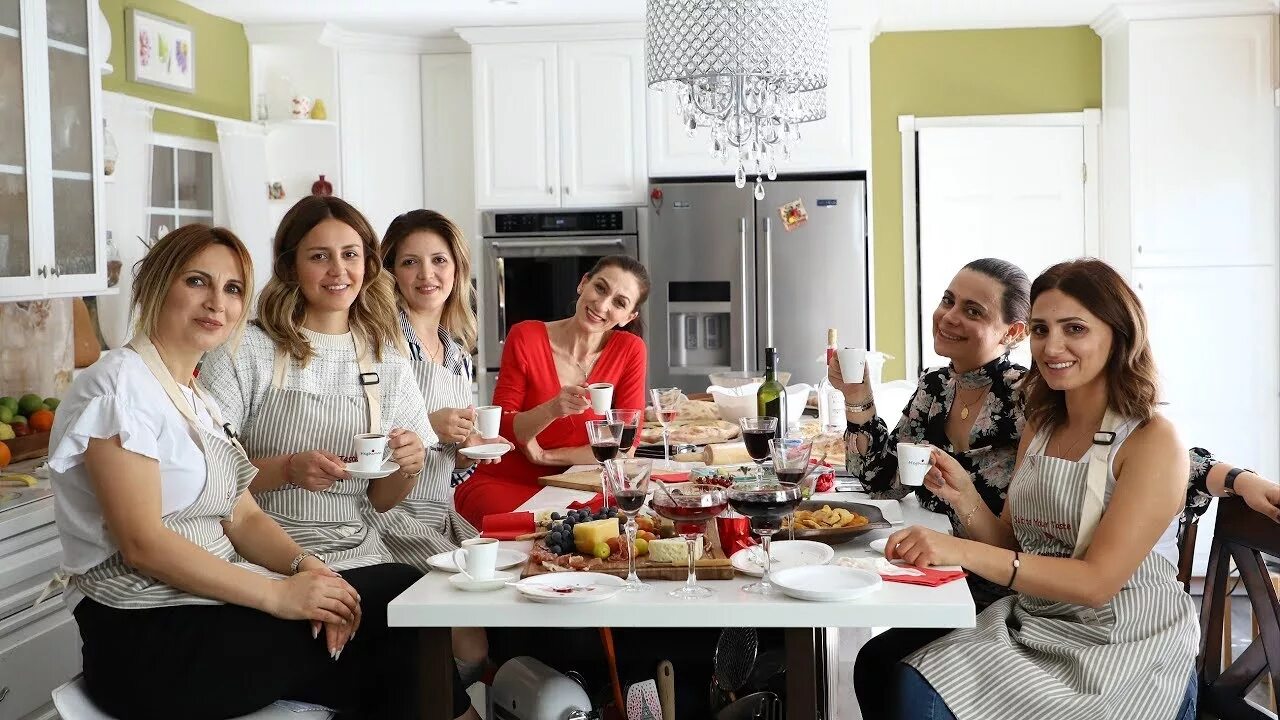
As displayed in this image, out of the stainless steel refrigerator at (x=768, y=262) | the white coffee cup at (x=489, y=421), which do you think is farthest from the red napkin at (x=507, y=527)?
the stainless steel refrigerator at (x=768, y=262)

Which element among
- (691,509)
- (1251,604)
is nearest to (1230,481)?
(1251,604)

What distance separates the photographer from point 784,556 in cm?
200

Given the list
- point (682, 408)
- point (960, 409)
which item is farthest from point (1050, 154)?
point (960, 409)

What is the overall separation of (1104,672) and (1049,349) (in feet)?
1.83

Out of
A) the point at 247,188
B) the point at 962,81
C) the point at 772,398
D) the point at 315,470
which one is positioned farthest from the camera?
the point at 962,81

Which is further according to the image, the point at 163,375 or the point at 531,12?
the point at 531,12

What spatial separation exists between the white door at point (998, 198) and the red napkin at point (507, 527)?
410 centimetres

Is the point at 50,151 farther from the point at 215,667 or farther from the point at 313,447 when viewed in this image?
the point at 215,667

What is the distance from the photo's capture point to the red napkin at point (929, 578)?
1.85 meters

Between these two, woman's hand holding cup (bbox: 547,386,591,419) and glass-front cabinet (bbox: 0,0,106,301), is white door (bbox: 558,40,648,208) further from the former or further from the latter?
woman's hand holding cup (bbox: 547,386,591,419)

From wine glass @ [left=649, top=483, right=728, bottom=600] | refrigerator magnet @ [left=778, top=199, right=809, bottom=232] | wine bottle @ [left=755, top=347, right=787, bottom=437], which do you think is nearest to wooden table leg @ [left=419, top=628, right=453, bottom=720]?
wine glass @ [left=649, top=483, right=728, bottom=600]

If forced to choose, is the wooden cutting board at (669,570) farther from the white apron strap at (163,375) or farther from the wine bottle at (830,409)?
the wine bottle at (830,409)

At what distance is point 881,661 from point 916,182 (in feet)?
14.0

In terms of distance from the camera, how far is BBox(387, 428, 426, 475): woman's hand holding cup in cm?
251
